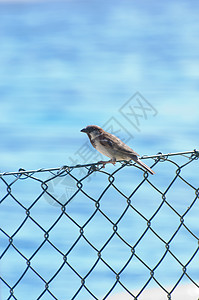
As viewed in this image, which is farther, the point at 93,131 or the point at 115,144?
the point at 93,131

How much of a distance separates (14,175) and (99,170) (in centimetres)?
34

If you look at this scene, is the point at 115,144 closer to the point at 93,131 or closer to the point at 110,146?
the point at 110,146

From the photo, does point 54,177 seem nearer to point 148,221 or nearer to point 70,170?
point 70,170

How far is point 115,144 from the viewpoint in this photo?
3.90 m

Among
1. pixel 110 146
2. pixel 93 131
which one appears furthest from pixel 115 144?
pixel 93 131

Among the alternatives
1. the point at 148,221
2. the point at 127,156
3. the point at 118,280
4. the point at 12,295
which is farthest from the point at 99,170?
the point at 127,156

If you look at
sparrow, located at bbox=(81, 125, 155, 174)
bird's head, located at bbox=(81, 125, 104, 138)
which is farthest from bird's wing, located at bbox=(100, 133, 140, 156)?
bird's head, located at bbox=(81, 125, 104, 138)

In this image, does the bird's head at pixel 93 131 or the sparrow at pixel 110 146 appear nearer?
the sparrow at pixel 110 146

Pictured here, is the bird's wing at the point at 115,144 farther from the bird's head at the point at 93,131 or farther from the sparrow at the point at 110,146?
the bird's head at the point at 93,131

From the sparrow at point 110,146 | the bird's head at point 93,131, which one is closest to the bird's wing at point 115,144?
the sparrow at point 110,146

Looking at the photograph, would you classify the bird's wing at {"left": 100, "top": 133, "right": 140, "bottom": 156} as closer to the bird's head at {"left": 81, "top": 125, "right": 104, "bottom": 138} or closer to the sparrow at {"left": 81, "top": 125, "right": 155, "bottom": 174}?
the sparrow at {"left": 81, "top": 125, "right": 155, "bottom": 174}

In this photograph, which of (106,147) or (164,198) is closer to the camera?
(164,198)

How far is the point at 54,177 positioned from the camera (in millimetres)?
2131

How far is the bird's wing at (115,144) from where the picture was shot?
12.4 feet
